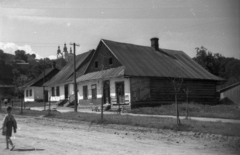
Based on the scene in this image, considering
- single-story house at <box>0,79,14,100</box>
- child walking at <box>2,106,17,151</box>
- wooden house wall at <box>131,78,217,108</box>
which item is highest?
single-story house at <box>0,79,14,100</box>

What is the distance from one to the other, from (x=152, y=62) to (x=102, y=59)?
547 cm

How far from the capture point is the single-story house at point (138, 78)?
2592cm

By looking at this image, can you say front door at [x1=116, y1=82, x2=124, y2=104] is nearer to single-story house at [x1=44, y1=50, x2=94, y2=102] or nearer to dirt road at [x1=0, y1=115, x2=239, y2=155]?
single-story house at [x1=44, y1=50, x2=94, y2=102]

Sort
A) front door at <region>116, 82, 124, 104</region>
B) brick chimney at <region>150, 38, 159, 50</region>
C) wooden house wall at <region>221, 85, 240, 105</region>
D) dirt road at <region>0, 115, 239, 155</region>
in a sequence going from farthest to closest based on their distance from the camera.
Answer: brick chimney at <region>150, 38, 159, 50</region>
wooden house wall at <region>221, 85, 240, 105</region>
front door at <region>116, 82, 124, 104</region>
dirt road at <region>0, 115, 239, 155</region>

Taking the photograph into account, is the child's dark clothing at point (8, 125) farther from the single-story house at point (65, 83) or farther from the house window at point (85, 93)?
the single-story house at point (65, 83)

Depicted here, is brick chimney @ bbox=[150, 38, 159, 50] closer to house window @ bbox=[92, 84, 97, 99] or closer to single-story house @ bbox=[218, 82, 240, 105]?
house window @ bbox=[92, 84, 97, 99]

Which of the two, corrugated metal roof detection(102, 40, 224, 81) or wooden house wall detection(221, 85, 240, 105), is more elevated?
corrugated metal roof detection(102, 40, 224, 81)

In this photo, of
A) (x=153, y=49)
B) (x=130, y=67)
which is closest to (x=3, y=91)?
(x=153, y=49)

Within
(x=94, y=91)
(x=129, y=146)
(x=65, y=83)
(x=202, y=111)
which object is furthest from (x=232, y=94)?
(x=129, y=146)

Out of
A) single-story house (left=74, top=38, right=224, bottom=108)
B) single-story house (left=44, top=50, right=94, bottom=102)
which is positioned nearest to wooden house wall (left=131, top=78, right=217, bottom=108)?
single-story house (left=74, top=38, right=224, bottom=108)

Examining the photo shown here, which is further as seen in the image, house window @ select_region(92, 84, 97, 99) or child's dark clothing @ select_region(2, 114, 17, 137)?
house window @ select_region(92, 84, 97, 99)

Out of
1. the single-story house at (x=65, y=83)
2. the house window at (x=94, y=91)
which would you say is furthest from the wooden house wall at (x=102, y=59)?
the single-story house at (x=65, y=83)

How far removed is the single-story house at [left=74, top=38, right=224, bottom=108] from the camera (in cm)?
2592

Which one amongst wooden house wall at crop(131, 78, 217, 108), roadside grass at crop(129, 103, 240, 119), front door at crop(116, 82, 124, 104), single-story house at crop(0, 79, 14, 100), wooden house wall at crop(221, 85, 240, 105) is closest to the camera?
roadside grass at crop(129, 103, 240, 119)
